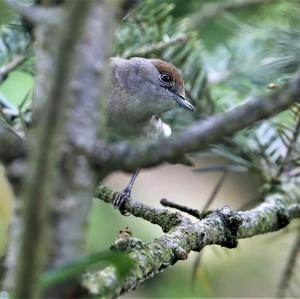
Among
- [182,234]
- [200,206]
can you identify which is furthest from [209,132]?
[200,206]

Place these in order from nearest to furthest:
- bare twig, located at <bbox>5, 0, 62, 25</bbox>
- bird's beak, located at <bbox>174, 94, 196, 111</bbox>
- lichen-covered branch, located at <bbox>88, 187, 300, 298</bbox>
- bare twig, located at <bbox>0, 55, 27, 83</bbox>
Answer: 1. bare twig, located at <bbox>5, 0, 62, 25</bbox>
2. lichen-covered branch, located at <bbox>88, 187, 300, 298</bbox>
3. bare twig, located at <bbox>0, 55, 27, 83</bbox>
4. bird's beak, located at <bbox>174, 94, 196, 111</bbox>

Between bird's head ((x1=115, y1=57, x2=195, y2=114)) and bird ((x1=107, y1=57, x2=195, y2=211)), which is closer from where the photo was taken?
bird ((x1=107, y1=57, x2=195, y2=211))

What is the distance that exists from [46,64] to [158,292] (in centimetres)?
219

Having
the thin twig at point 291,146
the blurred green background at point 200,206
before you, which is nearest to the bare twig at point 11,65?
the blurred green background at point 200,206

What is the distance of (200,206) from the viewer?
3141 mm

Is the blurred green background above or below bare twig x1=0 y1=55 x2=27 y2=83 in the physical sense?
below

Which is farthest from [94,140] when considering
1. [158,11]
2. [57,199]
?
[158,11]

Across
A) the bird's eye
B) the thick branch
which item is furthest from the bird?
the thick branch

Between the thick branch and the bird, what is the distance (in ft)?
5.71

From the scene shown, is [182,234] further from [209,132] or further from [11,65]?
[11,65]

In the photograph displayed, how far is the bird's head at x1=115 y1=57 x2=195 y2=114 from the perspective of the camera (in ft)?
9.00

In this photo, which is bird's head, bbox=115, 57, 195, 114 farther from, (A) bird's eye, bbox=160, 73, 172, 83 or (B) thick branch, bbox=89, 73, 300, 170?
(B) thick branch, bbox=89, 73, 300, 170

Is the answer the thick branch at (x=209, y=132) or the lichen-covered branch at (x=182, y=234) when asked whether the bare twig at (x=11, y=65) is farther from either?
the thick branch at (x=209, y=132)

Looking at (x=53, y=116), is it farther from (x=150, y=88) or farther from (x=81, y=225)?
(x=150, y=88)
